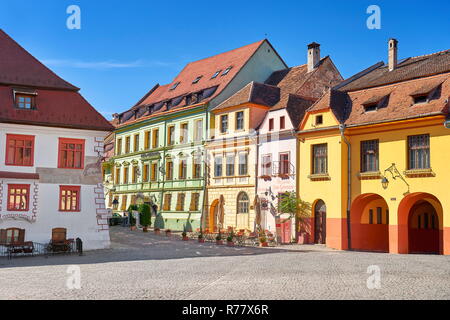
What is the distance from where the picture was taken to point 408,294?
13.9m

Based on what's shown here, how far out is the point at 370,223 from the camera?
32.7 metres

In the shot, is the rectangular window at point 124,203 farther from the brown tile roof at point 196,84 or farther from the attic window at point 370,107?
the attic window at point 370,107

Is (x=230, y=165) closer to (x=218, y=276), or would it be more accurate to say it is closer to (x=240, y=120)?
(x=240, y=120)

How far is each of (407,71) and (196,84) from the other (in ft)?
68.4

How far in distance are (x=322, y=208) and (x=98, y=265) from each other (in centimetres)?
1608

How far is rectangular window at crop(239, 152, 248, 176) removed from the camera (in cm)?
3934

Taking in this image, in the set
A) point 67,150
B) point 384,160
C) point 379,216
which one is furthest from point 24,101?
point 379,216

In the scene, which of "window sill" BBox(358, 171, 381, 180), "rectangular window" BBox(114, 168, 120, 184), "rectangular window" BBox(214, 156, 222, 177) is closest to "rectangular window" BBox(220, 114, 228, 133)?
"rectangular window" BBox(214, 156, 222, 177)

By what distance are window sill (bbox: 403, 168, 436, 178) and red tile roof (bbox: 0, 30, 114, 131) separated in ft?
51.2

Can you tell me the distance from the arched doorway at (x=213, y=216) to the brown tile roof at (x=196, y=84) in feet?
27.0

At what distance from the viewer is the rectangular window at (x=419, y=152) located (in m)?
28.6
